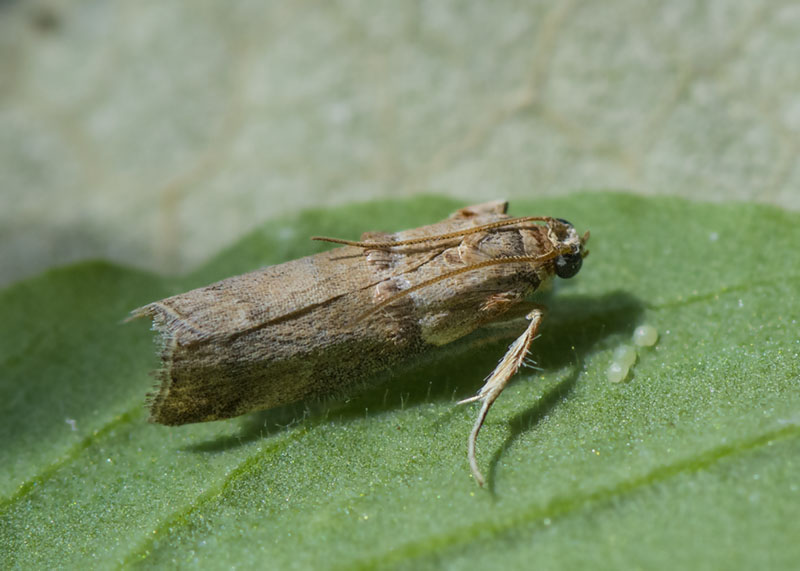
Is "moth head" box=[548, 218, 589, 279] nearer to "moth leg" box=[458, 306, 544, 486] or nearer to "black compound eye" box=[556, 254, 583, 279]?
"black compound eye" box=[556, 254, 583, 279]

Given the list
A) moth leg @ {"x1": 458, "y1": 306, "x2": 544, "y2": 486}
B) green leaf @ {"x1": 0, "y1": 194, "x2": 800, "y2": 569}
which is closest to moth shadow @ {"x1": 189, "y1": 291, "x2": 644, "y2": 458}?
green leaf @ {"x1": 0, "y1": 194, "x2": 800, "y2": 569}

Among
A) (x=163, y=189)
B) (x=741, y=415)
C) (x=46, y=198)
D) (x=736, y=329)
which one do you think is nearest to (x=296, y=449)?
(x=741, y=415)

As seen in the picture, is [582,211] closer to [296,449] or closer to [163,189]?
[296,449]

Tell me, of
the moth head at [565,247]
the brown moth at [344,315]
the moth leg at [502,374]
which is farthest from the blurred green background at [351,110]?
the moth leg at [502,374]

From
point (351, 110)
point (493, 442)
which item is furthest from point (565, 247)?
point (351, 110)

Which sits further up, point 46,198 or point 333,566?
point 46,198

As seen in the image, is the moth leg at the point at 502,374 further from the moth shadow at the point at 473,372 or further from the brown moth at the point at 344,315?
the moth shadow at the point at 473,372

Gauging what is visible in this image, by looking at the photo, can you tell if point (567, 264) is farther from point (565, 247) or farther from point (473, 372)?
point (473, 372)
